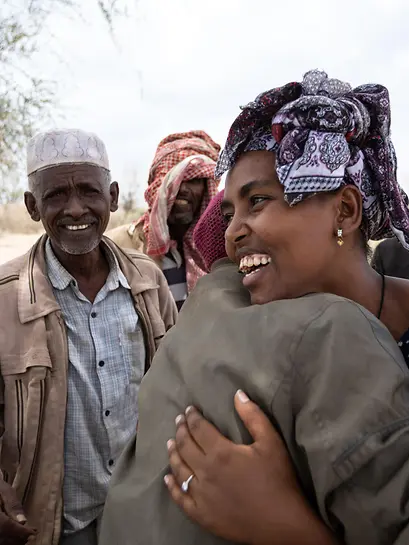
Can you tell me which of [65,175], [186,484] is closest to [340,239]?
[186,484]

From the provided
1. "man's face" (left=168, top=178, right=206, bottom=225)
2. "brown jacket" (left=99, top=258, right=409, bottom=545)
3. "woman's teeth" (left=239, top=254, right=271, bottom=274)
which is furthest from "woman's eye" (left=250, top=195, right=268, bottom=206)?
"man's face" (left=168, top=178, right=206, bottom=225)

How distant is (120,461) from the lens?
1474 millimetres

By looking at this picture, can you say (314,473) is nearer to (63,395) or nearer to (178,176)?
(63,395)

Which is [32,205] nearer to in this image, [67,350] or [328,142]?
[67,350]

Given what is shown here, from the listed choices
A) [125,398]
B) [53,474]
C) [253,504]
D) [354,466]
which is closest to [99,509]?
[53,474]

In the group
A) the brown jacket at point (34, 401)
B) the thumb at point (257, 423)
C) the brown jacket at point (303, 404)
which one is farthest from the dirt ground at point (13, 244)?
the thumb at point (257, 423)

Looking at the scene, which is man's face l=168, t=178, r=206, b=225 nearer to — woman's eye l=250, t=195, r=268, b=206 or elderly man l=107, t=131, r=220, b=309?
elderly man l=107, t=131, r=220, b=309

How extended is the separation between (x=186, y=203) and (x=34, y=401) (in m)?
2.77

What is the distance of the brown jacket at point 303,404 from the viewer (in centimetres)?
100

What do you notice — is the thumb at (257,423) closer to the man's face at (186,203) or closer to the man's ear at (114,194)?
the man's ear at (114,194)

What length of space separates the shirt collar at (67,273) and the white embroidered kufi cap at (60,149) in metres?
0.38

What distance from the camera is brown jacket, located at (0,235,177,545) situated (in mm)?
2133

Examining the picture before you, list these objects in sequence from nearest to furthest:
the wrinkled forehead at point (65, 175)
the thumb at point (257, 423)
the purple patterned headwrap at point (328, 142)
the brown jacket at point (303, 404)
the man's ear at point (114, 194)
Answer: the brown jacket at point (303, 404) → the thumb at point (257, 423) → the purple patterned headwrap at point (328, 142) → the wrinkled forehead at point (65, 175) → the man's ear at point (114, 194)

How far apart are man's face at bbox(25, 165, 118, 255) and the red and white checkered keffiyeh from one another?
6.06 feet
